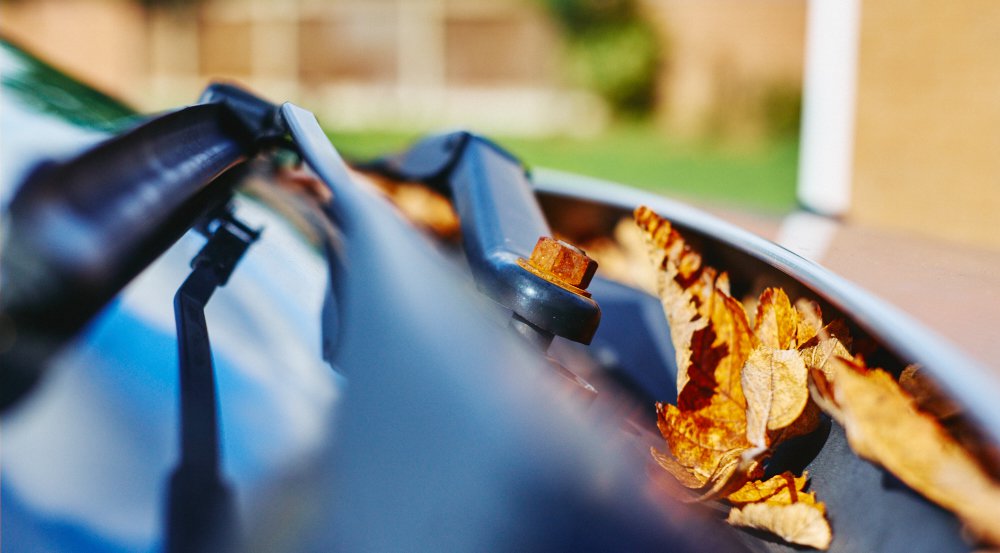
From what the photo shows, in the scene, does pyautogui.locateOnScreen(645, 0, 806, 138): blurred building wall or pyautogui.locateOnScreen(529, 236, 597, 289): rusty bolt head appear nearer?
pyautogui.locateOnScreen(529, 236, 597, 289): rusty bolt head

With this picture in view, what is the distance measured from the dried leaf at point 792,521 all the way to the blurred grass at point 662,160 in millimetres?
6148

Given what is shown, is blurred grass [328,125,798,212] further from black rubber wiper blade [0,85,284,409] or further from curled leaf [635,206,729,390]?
black rubber wiper blade [0,85,284,409]

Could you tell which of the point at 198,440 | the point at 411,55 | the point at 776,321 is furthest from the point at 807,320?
the point at 411,55

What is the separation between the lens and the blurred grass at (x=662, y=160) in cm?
859

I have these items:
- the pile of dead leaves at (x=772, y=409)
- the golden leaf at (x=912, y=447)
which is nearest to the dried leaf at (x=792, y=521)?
the pile of dead leaves at (x=772, y=409)

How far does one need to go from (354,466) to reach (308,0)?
16528 millimetres

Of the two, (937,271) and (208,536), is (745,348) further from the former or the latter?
(208,536)

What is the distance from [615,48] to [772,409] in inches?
558

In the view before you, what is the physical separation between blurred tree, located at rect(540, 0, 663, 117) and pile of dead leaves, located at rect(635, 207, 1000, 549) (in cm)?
1375

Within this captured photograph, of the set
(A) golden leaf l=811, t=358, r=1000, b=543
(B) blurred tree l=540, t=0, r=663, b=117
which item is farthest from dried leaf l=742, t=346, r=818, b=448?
Result: (B) blurred tree l=540, t=0, r=663, b=117

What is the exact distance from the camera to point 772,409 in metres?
0.90

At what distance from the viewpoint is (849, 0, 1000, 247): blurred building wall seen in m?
4.53

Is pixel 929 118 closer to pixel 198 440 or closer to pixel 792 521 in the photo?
pixel 792 521

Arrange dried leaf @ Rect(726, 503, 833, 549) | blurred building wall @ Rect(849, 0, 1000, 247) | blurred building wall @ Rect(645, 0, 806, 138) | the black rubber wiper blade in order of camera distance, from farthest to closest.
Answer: blurred building wall @ Rect(645, 0, 806, 138), blurred building wall @ Rect(849, 0, 1000, 247), dried leaf @ Rect(726, 503, 833, 549), the black rubber wiper blade
